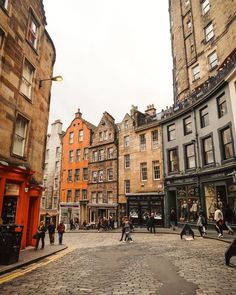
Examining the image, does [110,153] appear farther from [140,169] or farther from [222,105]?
[222,105]

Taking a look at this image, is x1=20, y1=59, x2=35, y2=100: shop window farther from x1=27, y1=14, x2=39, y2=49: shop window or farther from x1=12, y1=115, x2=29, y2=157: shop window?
x1=12, y1=115, x2=29, y2=157: shop window

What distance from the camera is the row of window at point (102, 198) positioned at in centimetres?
3089

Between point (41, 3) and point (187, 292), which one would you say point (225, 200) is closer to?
point (187, 292)

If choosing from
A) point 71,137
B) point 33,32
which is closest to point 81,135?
point 71,137

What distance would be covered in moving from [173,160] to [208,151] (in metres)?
5.09

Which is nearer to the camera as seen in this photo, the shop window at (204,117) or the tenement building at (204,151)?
the tenement building at (204,151)

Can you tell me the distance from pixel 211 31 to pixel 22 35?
880 inches

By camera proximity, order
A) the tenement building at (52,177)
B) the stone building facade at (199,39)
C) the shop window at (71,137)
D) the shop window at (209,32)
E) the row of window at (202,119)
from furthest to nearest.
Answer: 1. the shop window at (71,137)
2. the tenement building at (52,177)
3. the shop window at (209,32)
4. the stone building facade at (199,39)
5. the row of window at (202,119)

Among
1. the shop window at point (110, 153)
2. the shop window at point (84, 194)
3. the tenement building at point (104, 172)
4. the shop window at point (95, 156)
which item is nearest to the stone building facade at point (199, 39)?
the tenement building at point (104, 172)

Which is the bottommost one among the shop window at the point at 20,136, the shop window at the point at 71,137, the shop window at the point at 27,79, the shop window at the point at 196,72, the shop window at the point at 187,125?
the shop window at the point at 20,136

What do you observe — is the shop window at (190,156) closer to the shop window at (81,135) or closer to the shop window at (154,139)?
the shop window at (154,139)

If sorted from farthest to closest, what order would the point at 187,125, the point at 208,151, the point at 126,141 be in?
the point at 126,141 → the point at 187,125 → the point at 208,151

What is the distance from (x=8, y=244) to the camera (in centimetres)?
786

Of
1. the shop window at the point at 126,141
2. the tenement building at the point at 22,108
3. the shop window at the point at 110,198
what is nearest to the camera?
the tenement building at the point at 22,108
